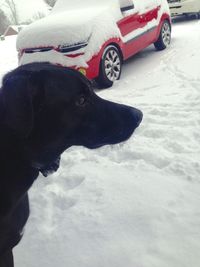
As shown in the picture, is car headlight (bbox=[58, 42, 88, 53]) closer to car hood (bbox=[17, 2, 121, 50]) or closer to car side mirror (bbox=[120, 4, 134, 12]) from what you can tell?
car hood (bbox=[17, 2, 121, 50])

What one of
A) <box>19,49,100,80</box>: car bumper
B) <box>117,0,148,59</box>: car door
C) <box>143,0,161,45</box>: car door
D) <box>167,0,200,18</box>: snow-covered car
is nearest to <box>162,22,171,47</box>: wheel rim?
<box>143,0,161,45</box>: car door

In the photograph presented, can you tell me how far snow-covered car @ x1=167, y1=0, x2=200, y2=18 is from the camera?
11.7 m

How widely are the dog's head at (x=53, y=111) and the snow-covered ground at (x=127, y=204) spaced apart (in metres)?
0.80

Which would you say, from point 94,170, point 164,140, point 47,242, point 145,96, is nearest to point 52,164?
point 47,242

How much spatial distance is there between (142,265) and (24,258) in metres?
0.89

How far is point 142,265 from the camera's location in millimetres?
2467

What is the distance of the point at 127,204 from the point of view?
10.2ft

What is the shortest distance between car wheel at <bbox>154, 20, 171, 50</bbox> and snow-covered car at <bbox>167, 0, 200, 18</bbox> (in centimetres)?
352

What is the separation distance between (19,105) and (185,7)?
1118cm

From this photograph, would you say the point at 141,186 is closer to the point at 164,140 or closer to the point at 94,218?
the point at 94,218

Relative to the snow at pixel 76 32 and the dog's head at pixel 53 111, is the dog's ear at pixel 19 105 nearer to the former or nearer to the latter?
the dog's head at pixel 53 111

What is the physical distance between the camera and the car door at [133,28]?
23.4 feet

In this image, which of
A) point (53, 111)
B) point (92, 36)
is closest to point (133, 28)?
point (92, 36)

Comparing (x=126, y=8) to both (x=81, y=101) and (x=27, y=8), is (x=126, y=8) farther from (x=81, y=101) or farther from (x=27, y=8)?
(x=27, y=8)
